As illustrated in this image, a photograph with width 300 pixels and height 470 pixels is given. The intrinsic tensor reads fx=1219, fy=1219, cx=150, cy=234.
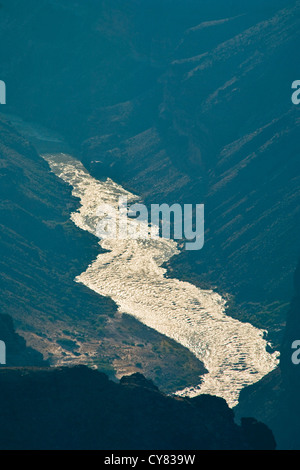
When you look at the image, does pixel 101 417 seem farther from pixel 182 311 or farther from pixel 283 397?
pixel 182 311

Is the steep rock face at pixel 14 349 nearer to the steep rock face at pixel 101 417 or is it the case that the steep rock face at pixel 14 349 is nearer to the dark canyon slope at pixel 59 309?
the dark canyon slope at pixel 59 309

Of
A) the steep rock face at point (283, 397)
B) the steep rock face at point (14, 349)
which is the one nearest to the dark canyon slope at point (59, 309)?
the steep rock face at point (14, 349)

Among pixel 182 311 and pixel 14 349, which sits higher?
pixel 182 311

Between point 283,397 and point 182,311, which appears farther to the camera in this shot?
point 182,311

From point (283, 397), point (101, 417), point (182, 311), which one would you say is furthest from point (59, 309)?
point (101, 417)

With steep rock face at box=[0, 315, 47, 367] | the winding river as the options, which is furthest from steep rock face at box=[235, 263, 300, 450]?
steep rock face at box=[0, 315, 47, 367]

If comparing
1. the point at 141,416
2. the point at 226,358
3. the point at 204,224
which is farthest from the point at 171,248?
the point at 141,416

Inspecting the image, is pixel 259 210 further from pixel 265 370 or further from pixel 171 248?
pixel 265 370

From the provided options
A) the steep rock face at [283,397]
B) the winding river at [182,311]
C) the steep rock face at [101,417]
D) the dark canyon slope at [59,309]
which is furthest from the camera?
the winding river at [182,311]

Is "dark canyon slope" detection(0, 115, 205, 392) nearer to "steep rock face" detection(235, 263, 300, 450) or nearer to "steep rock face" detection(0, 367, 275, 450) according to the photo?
"steep rock face" detection(235, 263, 300, 450)
